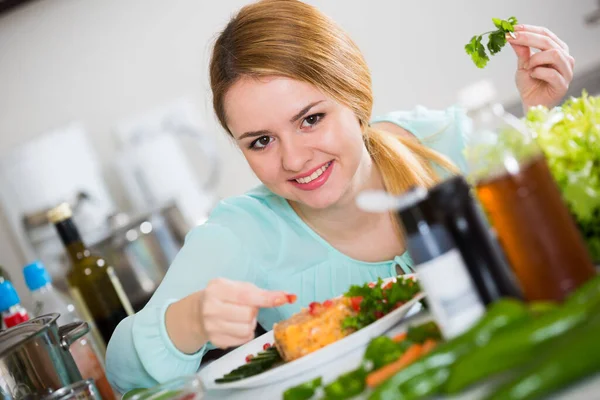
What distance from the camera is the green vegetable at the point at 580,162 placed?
3.26 feet

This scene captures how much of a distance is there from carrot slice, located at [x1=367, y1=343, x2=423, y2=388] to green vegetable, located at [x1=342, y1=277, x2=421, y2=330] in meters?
0.29

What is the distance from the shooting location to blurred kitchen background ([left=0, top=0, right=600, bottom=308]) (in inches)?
150

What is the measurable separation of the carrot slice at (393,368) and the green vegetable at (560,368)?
8.0 inches

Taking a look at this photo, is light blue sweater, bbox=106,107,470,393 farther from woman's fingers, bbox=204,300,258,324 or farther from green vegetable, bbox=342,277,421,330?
green vegetable, bbox=342,277,421,330

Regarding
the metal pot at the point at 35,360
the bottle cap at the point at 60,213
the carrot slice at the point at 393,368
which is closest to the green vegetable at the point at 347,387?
the carrot slice at the point at 393,368

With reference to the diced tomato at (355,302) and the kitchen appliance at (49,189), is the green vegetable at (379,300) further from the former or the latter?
the kitchen appliance at (49,189)

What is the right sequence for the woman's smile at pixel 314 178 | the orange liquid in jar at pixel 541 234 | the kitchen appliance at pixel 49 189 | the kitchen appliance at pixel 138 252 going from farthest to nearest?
1. the kitchen appliance at pixel 49 189
2. the kitchen appliance at pixel 138 252
3. the woman's smile at pixel 314 178
4. the orange liquid in jar at pixel 541 234

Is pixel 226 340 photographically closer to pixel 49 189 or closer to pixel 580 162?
pixel 580 162

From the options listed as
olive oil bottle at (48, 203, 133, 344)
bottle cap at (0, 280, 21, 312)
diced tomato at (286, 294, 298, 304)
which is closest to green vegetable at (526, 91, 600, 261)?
diced tomato at (286, 294, 298, 304)

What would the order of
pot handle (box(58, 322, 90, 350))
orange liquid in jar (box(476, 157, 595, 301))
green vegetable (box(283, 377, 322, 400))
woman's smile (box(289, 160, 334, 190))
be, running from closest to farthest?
orange liquid in jar (box(476, 157, 595, 301)), green vegetable (box(283, 377, 322, 400)), pot handle (box(58, 322, 90, 350)), woman's smile (box(289, 160, 334, 190))

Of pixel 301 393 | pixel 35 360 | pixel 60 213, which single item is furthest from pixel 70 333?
pixel 60 213

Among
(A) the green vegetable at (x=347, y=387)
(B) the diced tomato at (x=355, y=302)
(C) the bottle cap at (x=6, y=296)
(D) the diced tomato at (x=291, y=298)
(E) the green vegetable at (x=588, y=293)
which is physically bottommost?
(A) the green vegetable at (x=347, y=387)

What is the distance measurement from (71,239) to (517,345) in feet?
5.05

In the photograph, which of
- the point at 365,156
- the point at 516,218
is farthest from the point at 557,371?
the point at 365,156
